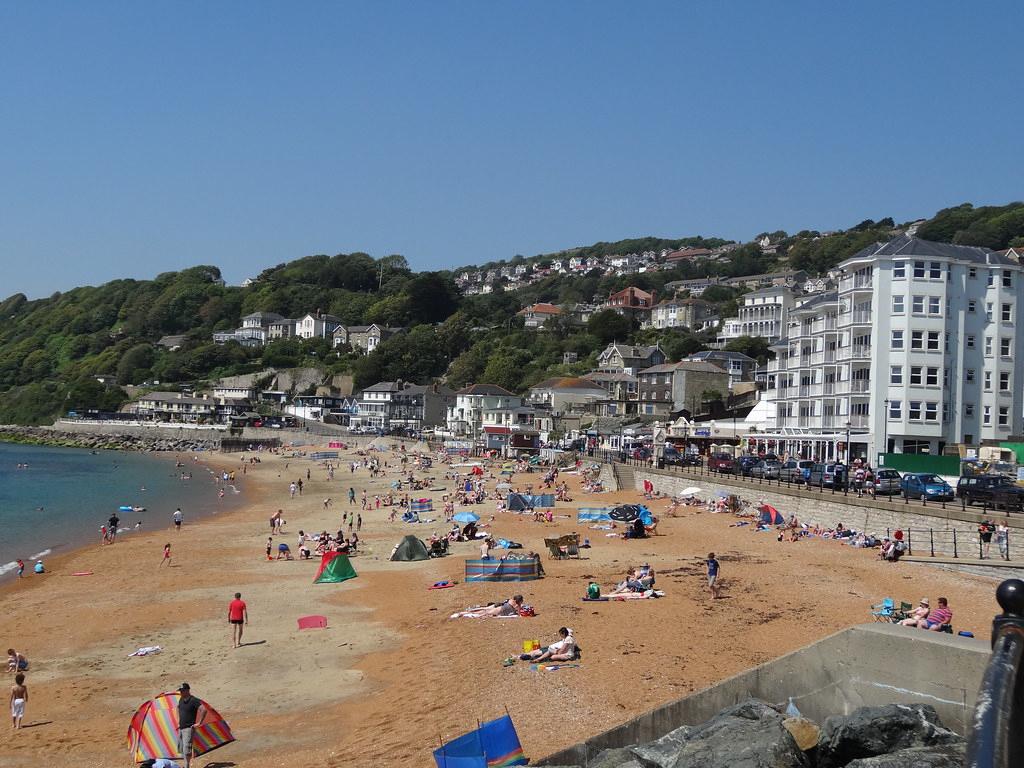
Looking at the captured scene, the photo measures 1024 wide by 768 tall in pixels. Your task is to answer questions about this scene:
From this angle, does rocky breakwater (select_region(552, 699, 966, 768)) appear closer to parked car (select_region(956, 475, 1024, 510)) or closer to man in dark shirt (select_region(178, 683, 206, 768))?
man in dark shirt (select_region(178, 683, 206, 768))

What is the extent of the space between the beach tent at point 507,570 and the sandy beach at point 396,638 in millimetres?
575

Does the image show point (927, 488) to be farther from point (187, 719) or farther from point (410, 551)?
point (187, 719)

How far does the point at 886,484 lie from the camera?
27.9 m

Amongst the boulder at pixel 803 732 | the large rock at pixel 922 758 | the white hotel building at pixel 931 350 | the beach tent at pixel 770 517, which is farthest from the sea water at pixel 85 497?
the white hotel building at pixel 931 350

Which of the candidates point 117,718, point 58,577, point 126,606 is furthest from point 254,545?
point 117,718

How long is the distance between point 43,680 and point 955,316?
3461cm

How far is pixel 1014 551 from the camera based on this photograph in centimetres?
2075

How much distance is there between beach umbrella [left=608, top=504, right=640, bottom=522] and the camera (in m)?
32.1

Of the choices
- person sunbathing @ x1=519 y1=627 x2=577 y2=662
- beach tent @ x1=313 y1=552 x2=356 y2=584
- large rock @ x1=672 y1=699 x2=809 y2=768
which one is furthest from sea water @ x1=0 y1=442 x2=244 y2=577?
large rock @ x1=672 y1=699 x2=809 y2=768

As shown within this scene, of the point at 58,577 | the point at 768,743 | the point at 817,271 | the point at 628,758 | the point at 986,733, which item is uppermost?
the point at 817,271

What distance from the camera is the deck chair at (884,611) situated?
50.8ft

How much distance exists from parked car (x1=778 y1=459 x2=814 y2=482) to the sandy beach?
5.58 m

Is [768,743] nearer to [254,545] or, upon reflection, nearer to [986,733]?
[986,733]

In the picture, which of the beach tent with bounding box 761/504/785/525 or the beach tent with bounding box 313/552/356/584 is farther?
the beach tent with bounding box 761/504/785/525
